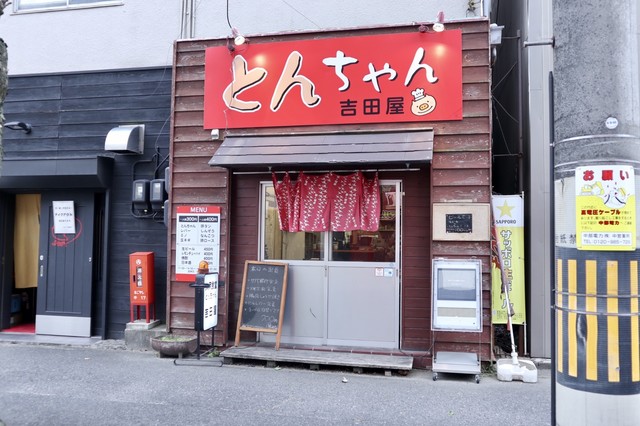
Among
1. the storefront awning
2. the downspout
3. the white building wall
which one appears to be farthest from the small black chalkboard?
the downspout

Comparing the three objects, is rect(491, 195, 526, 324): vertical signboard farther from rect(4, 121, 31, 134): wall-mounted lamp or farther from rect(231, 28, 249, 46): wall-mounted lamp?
rect(4, 121, 31, 134): wall-mounted lamp

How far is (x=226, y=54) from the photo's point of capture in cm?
734

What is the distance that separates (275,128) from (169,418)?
4145 mm

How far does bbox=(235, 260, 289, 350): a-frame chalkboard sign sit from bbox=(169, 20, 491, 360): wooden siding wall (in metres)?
0.30

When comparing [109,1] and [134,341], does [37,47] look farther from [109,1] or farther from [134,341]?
[134,341]

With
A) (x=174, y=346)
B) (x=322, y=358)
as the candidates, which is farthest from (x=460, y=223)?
(x=174, y=346)

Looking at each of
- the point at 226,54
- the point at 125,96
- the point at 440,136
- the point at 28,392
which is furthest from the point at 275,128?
the point at 28,392

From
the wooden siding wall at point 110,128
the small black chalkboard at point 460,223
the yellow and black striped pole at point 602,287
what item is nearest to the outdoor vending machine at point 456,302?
the small black chalkboard at point 460,223

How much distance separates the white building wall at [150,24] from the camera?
7.54 meters

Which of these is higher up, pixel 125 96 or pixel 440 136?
pixel 125 96

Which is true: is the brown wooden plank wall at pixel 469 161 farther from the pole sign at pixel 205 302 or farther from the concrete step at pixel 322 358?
the pole sign at pixel 205 302

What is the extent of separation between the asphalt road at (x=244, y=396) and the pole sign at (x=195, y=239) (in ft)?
4.49

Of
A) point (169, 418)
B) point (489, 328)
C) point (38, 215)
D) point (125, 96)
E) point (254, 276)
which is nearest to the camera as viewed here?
point (169, 418)

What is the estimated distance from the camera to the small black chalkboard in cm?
640
